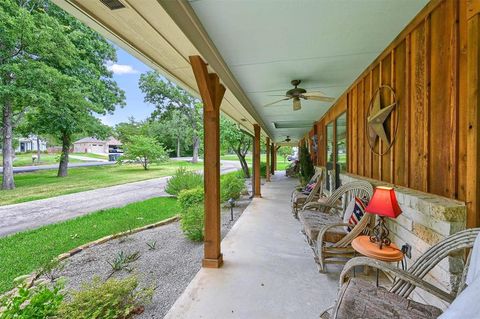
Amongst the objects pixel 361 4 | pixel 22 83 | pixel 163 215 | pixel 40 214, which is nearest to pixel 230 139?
pixel 163 215

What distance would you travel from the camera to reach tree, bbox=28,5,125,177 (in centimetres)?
1207

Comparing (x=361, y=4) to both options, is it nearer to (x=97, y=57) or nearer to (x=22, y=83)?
(x=22, y=83)

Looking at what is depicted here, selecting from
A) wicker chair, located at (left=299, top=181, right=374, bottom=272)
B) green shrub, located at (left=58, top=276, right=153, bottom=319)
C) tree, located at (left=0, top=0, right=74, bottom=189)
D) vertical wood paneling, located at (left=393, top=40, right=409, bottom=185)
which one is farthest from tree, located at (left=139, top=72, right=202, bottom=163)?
green shrub, located at (left=58, top=276, right=153, bottom=319)

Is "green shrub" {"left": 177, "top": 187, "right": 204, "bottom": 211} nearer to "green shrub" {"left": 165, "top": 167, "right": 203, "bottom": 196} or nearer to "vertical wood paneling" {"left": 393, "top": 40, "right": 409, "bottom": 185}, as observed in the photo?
"green shrub" {"left": 165, "top": 167, "right": 203, "bottom": 196}

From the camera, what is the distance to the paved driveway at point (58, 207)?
223 inches

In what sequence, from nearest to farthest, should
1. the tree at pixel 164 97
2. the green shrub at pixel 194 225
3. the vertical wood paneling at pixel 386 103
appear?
1. the vertical wood paneling at pixel 386 103
2. the green shrub at pixel 194 225
3. the tree at pixel 164 97

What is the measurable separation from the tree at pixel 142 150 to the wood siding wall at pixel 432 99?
19.0 m

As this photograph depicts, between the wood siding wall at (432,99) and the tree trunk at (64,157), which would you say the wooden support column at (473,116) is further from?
the tree trunk at (64,157)

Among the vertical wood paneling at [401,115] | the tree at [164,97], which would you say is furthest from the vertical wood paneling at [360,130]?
the tree at [164,97]

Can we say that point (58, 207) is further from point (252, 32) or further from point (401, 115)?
point (401, 115)

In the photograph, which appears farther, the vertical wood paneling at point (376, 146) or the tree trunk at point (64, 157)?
the tree trunk at point (64, 157)

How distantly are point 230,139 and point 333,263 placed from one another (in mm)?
10512

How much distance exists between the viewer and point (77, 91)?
12.5m

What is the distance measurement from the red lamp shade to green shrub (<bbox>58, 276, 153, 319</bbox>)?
2210 millimetres
